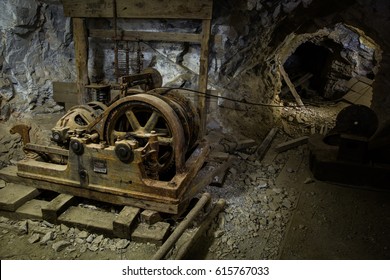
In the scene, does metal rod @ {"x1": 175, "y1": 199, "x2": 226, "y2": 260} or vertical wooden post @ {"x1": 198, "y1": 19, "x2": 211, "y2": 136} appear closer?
metal rod @ {"x1": 175, "y1": 199, "x2": 226, "y2": 260}

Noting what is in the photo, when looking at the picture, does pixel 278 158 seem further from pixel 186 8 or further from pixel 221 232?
pixel 186 8

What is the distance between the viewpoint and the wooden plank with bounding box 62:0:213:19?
192 inches

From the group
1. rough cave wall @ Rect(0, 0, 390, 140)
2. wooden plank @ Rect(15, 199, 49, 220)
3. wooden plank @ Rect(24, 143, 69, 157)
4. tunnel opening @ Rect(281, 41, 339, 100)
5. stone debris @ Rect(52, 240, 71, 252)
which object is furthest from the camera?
tunnel opening @ Rect(281, 41, 339, 100)

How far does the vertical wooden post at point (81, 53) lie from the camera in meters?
5.61

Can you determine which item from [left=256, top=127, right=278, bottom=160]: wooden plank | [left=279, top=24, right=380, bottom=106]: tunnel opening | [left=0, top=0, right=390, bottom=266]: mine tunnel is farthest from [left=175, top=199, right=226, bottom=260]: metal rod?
[left=279, top=24, right=380, bottom=106]: tunnel opening

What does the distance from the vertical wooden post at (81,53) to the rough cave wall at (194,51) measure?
1.50 ft

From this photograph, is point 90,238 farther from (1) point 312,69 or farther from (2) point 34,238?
(1) point 312,69

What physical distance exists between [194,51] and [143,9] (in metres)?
1.25

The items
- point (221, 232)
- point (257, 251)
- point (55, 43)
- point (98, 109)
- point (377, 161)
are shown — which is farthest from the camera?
point (55, 43)

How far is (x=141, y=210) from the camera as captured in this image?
334cm

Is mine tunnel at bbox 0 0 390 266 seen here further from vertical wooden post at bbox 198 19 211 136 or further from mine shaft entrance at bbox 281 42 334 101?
mine shaft entrance at bbox 281 42 334 101

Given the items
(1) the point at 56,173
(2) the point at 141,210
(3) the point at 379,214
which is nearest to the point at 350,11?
(3) the point at 379,214

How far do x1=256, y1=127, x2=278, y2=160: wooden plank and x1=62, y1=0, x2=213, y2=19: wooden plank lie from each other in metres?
2.65

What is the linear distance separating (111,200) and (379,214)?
359 centimetres
